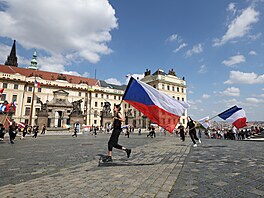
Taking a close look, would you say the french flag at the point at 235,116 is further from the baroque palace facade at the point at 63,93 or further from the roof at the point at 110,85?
the roof at the point at 110,85

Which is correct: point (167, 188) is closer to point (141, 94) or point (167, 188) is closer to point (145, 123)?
point (141, 94)

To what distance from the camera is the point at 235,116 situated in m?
15.9

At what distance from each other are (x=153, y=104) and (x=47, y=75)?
7119 centimetres

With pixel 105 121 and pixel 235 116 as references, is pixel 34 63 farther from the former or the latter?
pixel 235 116

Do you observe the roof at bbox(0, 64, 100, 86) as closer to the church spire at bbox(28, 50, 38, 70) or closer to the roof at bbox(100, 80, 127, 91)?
the roof at bbox(100, 80, 127, 91)

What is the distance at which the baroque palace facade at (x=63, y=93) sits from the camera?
5776 centimetres

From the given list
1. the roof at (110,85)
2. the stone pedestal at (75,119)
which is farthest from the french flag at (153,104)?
the roof at (110,85)

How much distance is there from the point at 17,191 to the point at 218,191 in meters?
4.04

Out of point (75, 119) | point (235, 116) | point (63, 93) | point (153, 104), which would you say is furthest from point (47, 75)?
point (153, 104)

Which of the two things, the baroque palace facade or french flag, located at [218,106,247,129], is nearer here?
french flag, located at [218,106,247,129]

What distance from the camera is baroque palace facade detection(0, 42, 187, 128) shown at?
2274 inches

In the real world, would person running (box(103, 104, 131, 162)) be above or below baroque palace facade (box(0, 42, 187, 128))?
below

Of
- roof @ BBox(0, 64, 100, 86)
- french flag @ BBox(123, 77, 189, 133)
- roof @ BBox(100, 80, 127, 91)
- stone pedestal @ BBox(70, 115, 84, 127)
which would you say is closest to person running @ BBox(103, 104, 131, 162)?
french flag @ BBox(123, 77, 189, 133)

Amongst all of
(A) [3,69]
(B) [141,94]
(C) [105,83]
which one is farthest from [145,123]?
(B) [141,94]
